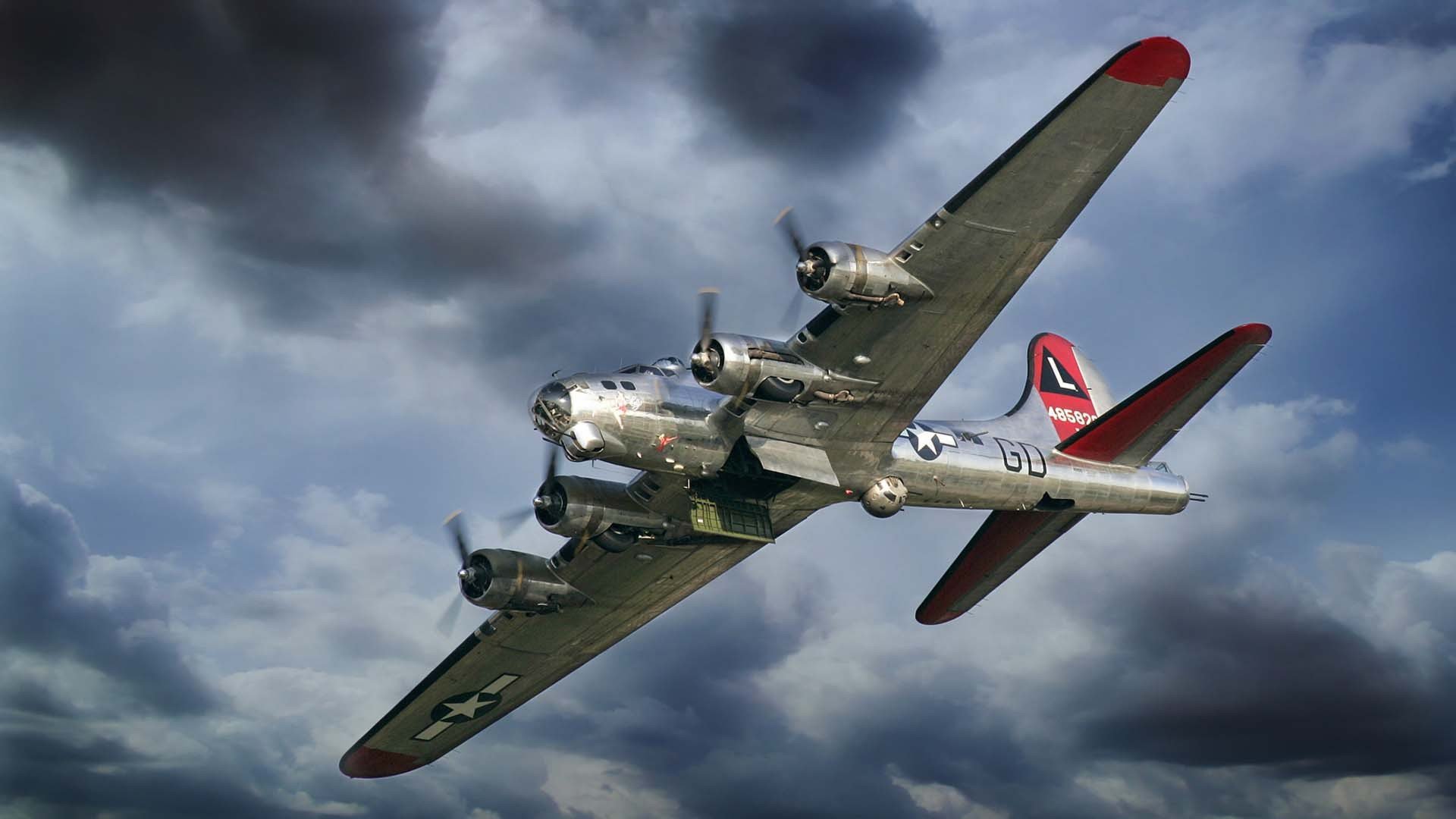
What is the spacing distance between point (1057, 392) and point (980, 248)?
11645mm

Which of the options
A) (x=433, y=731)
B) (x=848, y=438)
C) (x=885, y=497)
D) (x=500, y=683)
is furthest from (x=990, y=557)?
(x=433, y=731)

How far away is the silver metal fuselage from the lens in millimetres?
22547

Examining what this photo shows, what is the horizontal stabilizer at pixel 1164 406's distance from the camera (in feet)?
86.3

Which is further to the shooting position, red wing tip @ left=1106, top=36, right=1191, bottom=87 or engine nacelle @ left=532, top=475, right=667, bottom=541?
engine nacelle @ left=532, top=475, right=667, bottom=541

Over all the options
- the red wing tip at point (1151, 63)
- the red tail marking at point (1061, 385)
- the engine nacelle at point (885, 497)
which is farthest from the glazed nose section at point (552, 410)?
the red tail marking at point (1061, 385)

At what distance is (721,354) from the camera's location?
2183 cm

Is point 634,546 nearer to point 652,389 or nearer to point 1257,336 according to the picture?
point 652,389

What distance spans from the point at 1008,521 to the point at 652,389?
34.4 feet

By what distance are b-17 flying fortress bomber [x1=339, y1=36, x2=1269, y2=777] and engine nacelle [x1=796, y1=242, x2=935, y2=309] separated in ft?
0.11

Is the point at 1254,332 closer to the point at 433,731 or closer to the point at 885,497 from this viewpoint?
the point at 885,497

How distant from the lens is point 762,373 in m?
22.3

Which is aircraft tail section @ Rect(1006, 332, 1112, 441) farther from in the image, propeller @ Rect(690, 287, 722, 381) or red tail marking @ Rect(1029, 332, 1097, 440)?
propeller @ Rect(690, 287, 722, 381)

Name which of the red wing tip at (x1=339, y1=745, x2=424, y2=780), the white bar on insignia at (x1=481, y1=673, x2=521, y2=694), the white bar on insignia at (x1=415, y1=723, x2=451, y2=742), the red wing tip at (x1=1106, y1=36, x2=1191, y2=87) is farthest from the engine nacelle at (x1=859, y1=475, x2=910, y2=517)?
the red wing tip at (x1=339, y1=745, x2=424, y2=780)

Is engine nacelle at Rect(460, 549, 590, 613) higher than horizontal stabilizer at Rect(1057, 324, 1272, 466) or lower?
lower
